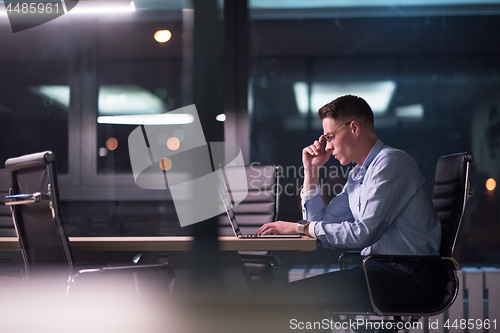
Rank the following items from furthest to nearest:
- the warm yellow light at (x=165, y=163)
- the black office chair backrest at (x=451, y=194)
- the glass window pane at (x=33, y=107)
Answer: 1. the glass window pane at (x=33, y=107)
2. the warm yellow light at (x=165, y=163)
3. the black office chair backrest at (x=451, y=194)

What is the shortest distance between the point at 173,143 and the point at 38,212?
2.25 metres

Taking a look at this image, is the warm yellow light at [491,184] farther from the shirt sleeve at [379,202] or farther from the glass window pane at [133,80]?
the glass window pane at [133,80]

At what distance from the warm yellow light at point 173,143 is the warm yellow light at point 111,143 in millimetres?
528

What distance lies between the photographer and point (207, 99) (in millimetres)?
1345

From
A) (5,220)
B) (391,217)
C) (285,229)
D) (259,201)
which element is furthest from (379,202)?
(5,220)

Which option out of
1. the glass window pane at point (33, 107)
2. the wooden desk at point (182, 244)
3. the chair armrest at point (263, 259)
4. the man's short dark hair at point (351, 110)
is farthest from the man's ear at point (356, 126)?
the glass window pane at point (33, 107)

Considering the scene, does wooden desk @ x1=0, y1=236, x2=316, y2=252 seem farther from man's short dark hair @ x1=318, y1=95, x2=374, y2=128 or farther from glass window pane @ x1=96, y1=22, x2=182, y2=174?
glass window pane @ x1=96, y1=22, x2=182, y2=174

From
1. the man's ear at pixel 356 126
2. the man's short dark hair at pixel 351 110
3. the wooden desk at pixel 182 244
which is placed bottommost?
the wooden desk at pixel 182 244

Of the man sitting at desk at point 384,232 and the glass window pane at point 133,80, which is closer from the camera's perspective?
the man sitting at desk at point 384,232

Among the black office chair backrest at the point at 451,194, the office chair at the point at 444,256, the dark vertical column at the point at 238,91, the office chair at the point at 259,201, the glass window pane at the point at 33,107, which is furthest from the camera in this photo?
the glass window pane at the point at 33,107

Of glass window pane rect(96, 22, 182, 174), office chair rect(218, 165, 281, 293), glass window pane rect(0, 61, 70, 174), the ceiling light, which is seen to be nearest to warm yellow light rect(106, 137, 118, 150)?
glass window pane rect(96, 22, 182, 174)

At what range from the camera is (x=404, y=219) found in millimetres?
1819

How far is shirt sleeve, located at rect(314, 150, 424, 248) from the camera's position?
1732mm

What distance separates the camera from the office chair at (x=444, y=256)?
67.0 inches
